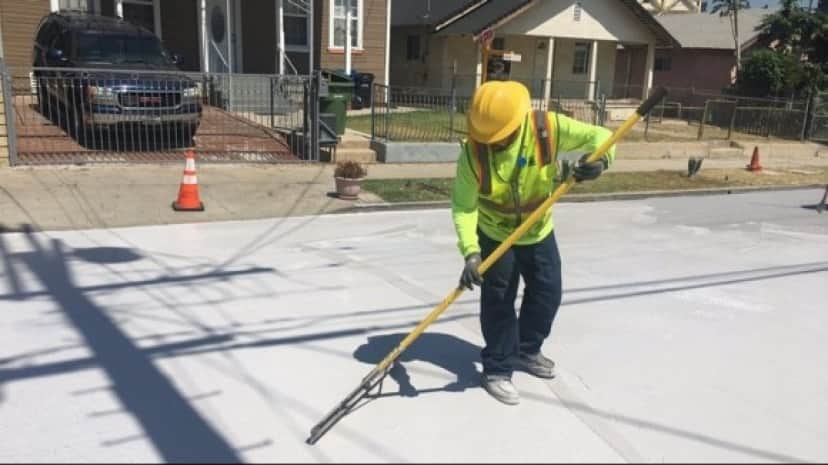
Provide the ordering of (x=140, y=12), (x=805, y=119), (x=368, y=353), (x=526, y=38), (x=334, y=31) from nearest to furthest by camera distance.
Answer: (x=368, y=353) < (x=140, y=12) < (x=334, y=31) < (x=805, y=119) < (x=526, y=38)

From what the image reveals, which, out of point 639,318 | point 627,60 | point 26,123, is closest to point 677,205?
point 639,318

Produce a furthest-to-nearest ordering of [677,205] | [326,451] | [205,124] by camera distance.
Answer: [205,124] < [677,205] < [326,451]

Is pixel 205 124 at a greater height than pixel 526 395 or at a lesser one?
greater

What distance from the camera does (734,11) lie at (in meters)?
32.9

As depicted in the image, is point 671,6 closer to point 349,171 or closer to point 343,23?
point 343,23

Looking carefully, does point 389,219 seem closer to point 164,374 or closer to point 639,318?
point 639,318

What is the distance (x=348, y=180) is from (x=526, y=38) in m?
19.4

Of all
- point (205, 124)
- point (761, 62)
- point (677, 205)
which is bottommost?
point (677, 205)

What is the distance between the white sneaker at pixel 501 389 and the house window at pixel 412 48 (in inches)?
963

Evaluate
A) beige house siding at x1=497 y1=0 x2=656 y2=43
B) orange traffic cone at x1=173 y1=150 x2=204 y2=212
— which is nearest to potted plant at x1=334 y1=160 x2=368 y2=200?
orange traffic cone at x1=173 y1=150 x2=204 y2=212

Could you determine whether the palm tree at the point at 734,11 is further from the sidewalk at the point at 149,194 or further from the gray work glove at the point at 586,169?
the gray work glove at the point at 586,169

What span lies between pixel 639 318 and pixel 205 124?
9.44m

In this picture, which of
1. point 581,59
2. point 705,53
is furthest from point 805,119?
point 705,53

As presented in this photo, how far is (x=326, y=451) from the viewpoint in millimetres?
3264
